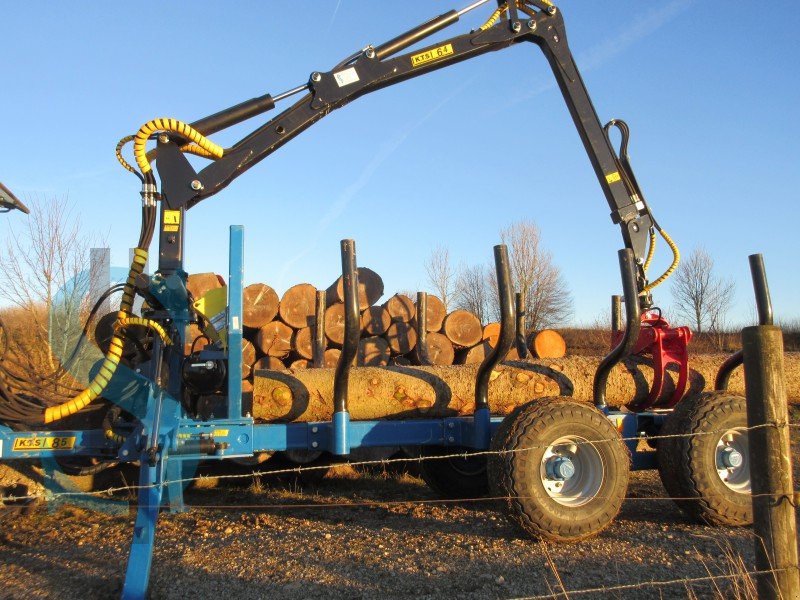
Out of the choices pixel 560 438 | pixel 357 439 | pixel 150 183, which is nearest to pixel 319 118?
pixel 150 183

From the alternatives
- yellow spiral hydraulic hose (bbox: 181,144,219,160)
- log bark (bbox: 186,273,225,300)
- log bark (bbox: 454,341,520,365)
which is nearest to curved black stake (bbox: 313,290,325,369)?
log bark (bbox: 186,273,225,300)

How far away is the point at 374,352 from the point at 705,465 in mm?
5783

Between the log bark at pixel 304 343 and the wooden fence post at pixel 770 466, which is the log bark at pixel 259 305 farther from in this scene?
the wooden fence post at pixel 770 466

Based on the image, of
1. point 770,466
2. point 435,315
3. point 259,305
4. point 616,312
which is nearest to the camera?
point 770,466

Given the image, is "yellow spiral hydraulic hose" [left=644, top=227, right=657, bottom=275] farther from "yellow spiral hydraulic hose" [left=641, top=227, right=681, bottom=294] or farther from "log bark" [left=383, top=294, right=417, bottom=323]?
"log bark" [left=383, top=294, right=417, bottom=323]

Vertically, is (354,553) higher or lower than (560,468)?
lower

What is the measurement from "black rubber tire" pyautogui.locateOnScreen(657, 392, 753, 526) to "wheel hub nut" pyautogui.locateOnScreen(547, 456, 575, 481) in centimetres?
95

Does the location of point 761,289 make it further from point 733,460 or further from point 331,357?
point 331,357

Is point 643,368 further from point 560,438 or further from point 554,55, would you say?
point 554,55

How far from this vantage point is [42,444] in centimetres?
490

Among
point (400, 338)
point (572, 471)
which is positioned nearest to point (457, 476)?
point (572, 471)

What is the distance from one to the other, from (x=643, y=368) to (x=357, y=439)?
10.1 ft

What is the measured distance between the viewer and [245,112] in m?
5.64

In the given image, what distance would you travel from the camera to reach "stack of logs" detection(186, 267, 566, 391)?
32.6 ft
